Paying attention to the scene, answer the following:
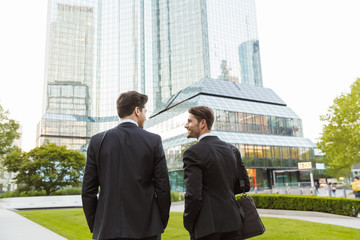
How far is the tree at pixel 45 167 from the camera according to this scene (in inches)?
1293

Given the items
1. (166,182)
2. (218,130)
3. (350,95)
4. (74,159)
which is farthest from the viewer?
(218,130)

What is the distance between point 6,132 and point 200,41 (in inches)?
3076

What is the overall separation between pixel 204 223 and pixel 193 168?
0.62m

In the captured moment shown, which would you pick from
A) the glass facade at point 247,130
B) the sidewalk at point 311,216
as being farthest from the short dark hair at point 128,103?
the glass facade at point 247,130

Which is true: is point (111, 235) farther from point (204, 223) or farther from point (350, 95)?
point (350, 95)

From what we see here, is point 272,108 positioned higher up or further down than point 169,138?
higher up

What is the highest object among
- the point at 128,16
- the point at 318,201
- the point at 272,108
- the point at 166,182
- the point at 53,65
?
the point at 128,16

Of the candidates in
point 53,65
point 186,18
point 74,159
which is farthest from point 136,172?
point 53,65

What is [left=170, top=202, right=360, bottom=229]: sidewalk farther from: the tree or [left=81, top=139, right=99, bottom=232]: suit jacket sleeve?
the tree

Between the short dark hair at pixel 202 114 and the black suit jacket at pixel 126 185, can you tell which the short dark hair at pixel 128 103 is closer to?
the black suit jacket at pixel 126 185

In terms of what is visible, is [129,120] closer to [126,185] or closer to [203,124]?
[126,185]

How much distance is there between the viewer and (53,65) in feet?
359

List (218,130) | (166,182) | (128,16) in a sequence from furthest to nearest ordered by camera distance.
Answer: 1. (128,16)
2. (218,130)
3. (166,182)

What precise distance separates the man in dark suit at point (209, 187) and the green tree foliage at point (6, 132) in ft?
95.9
